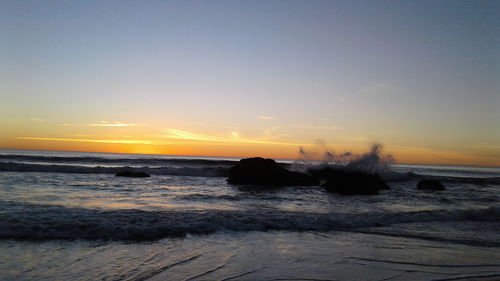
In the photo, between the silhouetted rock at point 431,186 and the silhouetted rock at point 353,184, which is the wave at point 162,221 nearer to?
the silhouetted rock at point 353,184

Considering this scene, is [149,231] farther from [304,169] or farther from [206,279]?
[304,169]

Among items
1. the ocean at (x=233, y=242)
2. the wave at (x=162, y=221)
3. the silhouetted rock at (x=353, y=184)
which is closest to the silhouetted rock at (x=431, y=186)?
the silhouetted rock at (x=353, y=184)

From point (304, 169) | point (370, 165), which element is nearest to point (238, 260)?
point (370, 165)

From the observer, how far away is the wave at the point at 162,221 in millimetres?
6102

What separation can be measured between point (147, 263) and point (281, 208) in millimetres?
6058

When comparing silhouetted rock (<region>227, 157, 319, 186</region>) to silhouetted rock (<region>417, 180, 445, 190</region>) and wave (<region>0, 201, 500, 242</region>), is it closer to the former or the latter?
silhouetted rock (<region>417, 180, 445, 190</region>)

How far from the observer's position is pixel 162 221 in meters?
7.21

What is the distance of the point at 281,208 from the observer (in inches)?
395

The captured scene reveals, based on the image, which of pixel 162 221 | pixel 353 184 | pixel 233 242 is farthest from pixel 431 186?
pixel 162 221

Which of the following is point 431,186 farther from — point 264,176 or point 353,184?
point 264,176

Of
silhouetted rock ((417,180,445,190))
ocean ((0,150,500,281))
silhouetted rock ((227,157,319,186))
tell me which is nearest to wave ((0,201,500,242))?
ocean ((0,150,500,281))

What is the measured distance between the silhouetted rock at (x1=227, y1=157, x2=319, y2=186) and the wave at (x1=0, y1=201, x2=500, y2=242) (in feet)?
33.1

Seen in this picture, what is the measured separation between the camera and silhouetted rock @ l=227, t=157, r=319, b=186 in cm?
1945

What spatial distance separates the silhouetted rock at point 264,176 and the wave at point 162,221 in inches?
397
